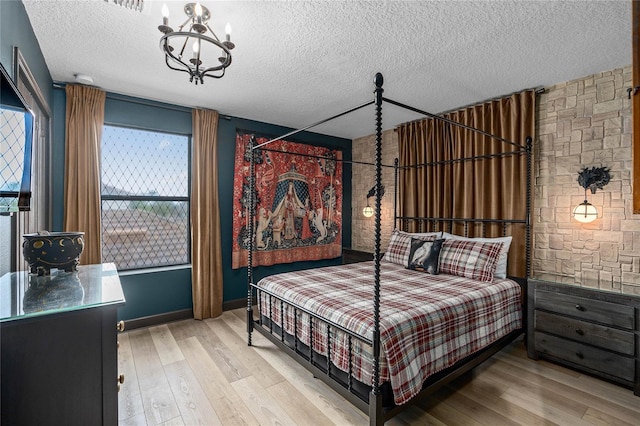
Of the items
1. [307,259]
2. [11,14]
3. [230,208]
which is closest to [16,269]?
[11,14]

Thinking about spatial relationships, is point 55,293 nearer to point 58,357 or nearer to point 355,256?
point 58,357

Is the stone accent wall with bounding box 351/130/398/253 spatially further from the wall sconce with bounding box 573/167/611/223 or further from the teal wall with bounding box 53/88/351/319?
the wall sconce with bounding box 573/167/611/223

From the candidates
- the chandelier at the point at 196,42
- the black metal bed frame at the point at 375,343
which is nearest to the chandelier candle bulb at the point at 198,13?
the chandelier at the point at 196,42

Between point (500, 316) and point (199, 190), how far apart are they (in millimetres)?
3284

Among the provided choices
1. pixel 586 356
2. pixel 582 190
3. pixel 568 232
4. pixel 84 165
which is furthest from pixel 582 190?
pixel 84 165

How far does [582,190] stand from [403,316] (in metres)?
2.17

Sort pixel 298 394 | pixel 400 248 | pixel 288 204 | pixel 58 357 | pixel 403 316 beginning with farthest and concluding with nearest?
1. pixel 288 204
2. pixel 400 248
3. pixel 298 394
4. pixel 403 316
5. pixel 58 357

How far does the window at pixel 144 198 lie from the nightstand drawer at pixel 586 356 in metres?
3.73

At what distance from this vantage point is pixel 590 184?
2.60m

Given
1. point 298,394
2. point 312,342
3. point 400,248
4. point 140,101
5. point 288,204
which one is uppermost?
point 140,101

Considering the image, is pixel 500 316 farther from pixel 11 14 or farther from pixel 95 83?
pixel 95 83

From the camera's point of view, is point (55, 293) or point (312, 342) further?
point (312, 342)

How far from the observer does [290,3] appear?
1.77 meters

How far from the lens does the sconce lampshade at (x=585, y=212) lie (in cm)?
256
